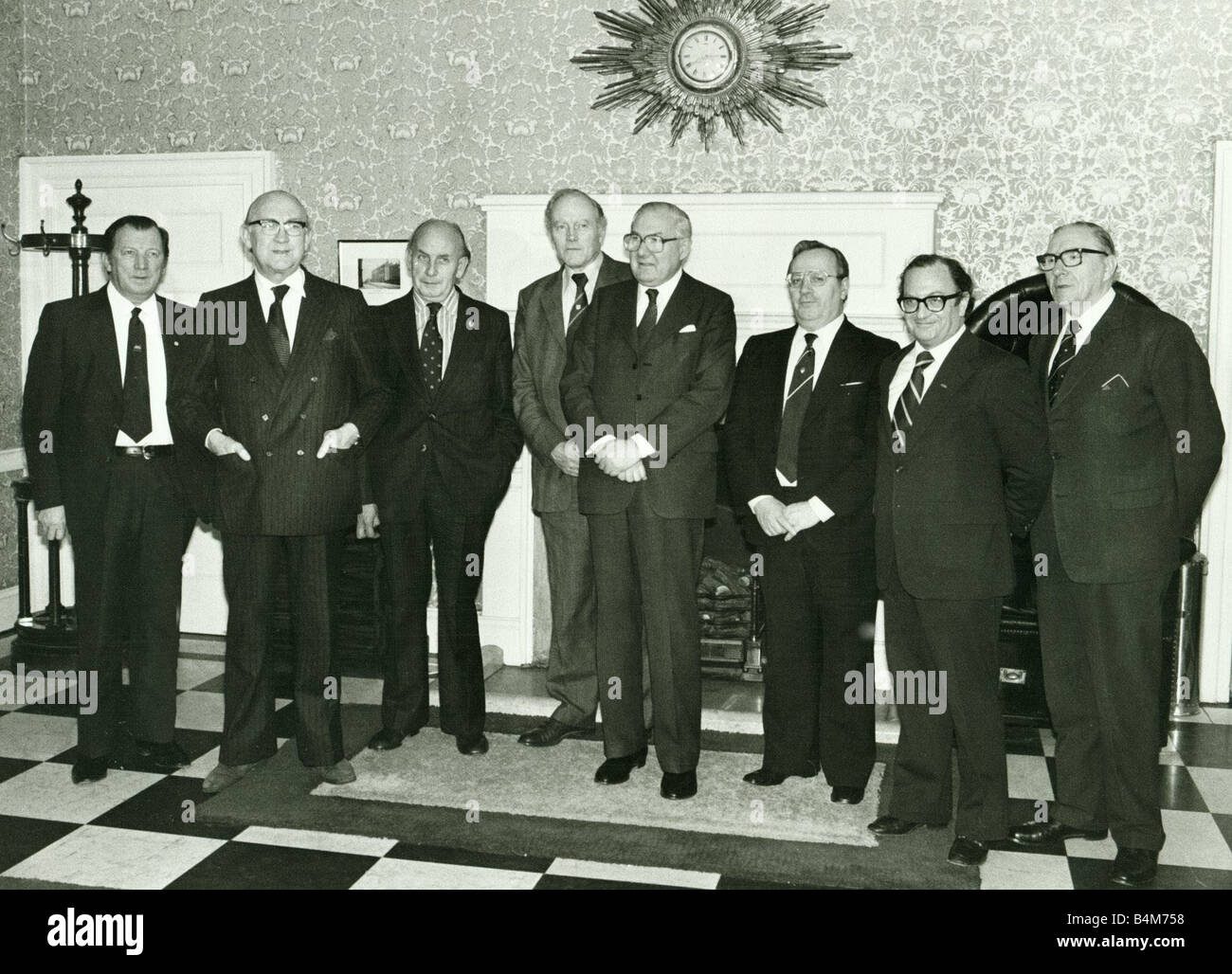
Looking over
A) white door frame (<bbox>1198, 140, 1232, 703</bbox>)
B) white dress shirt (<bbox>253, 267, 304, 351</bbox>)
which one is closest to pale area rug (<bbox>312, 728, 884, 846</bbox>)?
white dress shirt (<bbox>253, 267, 304, 351</bbox>)

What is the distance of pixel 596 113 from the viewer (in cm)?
502

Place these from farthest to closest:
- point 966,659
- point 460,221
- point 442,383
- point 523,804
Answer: point 460,221 < point 442,383 < point 523,804 < point 966,659

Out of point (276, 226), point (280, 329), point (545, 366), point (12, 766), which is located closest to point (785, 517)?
point (545, 366)

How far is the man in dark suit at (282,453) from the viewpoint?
3.50 metres

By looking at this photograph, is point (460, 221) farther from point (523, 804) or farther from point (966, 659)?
point (966, 659)

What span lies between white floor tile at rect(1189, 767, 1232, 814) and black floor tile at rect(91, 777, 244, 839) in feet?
9.02

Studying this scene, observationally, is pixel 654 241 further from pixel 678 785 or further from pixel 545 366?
pixel 678 785

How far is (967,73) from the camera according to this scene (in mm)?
4680

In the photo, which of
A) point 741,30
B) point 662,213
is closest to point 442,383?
point 662,213

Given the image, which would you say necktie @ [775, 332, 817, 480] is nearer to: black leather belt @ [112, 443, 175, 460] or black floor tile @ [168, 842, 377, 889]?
black floor tile @ [168, 842, 377, 889]

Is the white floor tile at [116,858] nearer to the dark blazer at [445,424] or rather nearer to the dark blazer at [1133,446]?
the dark blazer at [445,424]

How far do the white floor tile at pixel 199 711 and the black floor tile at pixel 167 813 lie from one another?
605mm

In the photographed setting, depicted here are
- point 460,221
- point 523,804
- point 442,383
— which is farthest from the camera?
point 460,221
